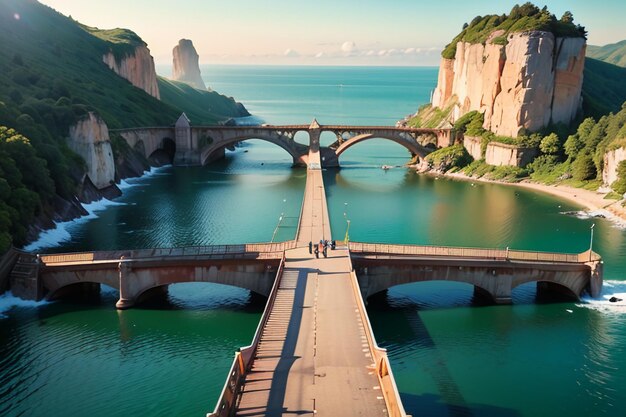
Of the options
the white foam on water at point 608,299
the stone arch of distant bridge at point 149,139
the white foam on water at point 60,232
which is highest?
the stone arch of distant bridge at point 149,139

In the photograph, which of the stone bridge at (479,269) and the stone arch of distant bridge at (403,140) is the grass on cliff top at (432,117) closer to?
the stone arch of distant bridge at (403,140)

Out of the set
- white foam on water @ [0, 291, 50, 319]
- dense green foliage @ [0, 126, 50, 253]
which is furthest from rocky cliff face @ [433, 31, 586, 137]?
white foam on water @ [0, 291, 50, 319]

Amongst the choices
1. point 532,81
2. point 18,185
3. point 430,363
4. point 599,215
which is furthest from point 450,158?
point 430,363

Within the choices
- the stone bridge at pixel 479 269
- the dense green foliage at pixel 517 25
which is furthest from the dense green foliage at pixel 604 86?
the stone bridge at pixel 479 269

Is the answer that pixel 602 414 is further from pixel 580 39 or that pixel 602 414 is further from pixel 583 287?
pixel 580 39

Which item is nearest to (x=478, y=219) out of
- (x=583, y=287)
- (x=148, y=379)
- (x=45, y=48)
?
(x=583, y=287)

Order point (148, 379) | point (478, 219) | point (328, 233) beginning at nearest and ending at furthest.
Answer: point (148, 379), point (328, 233), point (478, 219)
